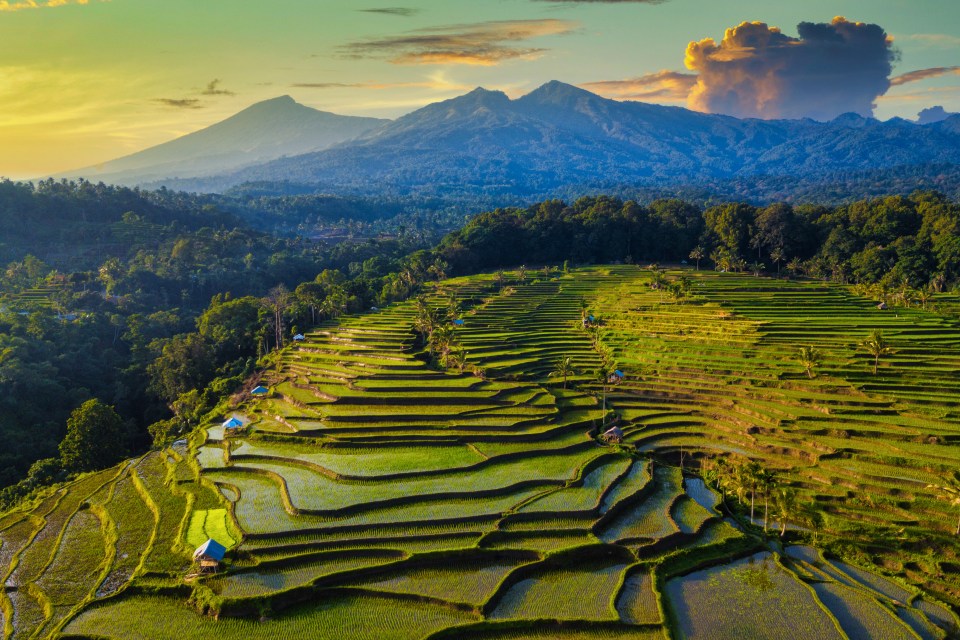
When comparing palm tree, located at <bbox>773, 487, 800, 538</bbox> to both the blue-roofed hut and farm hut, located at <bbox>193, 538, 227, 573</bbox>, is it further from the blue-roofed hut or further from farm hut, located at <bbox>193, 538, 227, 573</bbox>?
the blue-roofed hut

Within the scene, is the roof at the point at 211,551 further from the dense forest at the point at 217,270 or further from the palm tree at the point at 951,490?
the palm tree at the point at 951,490

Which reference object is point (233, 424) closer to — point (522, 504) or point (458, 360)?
point (458, 360)

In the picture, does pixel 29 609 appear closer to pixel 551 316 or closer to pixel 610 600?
pixel 610 600

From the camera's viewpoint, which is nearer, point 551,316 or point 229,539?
point 229,539

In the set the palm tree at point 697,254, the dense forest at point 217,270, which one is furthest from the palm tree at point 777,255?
the palm tree at point 697,254

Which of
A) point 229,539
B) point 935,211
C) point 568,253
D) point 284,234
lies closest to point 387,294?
point 568,253

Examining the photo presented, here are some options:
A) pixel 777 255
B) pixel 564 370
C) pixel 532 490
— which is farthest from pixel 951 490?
pixel 777 255
